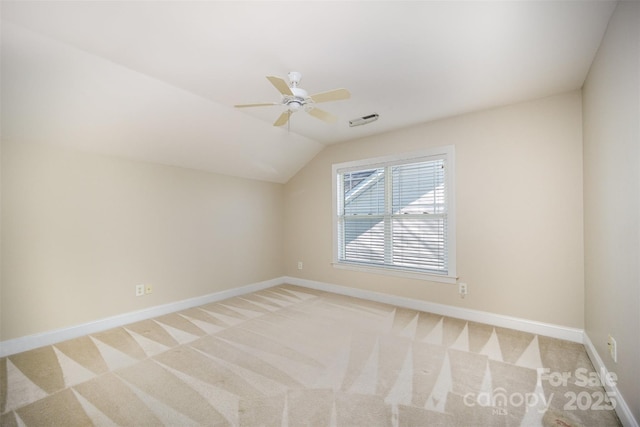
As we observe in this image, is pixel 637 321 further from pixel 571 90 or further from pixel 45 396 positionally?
pixel 45 396

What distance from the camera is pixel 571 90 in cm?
278

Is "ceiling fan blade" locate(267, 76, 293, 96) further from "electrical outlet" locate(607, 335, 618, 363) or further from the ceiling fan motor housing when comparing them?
"electrical outlet" locate(607, 335, 618, 363)

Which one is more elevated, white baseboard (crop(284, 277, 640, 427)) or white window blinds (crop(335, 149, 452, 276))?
white window blinds (crop(335, 149, 452, 276))

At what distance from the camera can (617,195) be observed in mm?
1763

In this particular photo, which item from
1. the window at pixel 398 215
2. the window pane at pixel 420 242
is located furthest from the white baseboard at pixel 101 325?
the window pane at pixel 420 242

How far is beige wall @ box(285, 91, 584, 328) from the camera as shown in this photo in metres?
2.78

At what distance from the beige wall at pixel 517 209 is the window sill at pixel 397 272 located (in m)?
0.08

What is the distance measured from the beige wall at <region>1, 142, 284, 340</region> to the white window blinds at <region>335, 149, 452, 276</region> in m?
1.81

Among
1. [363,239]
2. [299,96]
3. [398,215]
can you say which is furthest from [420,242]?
[299,96]

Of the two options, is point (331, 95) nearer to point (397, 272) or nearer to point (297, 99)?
point (297, 99)

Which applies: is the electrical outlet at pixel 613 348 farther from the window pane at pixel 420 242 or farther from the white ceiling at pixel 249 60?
the white ceiling at pixel 249 60

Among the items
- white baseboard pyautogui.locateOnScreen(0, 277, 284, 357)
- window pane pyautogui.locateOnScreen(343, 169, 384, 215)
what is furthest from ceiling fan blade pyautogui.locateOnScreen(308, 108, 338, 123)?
white baseboard pyautogui.locateOnScreen(0, 277, 284, 357)

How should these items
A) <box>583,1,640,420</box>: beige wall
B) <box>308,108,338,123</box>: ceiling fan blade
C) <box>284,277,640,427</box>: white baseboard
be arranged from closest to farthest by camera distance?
1. <box>583,1,640,420</box>: beige wall
2. <box>284,277,640,427</box>: white baseboard
3. <box>308,108,338,123</box>: ceiling fan blade

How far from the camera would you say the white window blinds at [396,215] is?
3.62m
